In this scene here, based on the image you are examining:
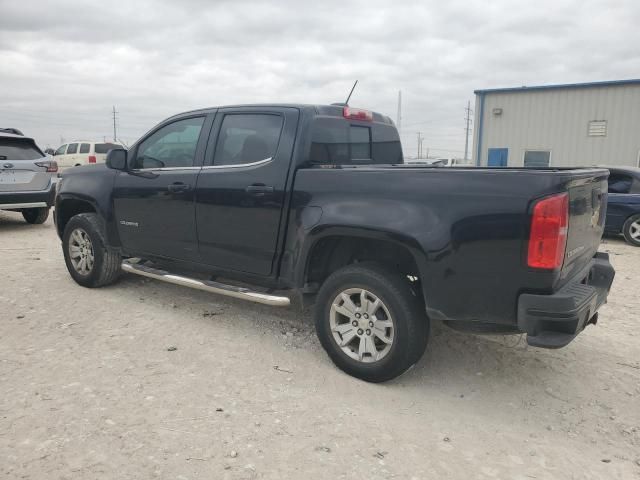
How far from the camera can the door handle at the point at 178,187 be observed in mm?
4418

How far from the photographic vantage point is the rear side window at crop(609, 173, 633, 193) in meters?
8.98

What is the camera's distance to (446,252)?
3.01 metres

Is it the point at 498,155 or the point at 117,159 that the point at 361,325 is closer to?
the point at 117,159

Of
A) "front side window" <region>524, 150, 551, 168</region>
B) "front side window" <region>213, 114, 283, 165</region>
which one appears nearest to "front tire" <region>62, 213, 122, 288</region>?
"front side window" <region>213, 114, 283, 165</region>

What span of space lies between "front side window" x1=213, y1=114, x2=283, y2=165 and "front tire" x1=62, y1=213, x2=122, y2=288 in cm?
180

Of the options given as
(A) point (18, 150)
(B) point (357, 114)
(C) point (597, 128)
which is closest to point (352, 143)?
(B) point (357, 114)

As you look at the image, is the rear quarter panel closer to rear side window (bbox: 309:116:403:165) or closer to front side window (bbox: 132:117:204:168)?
rear side window (bbox: 309:116:403:165)

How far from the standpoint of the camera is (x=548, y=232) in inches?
108

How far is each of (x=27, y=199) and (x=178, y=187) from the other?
20.2ft

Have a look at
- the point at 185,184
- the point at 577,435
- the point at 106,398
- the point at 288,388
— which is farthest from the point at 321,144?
the point at 577,435

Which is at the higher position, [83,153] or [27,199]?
[83,153]

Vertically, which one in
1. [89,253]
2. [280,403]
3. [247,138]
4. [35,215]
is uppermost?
[247,138]

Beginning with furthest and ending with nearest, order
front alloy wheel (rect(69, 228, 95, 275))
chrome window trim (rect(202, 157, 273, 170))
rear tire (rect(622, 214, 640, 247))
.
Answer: rear tire (rect(622, 214, 640, 247)) → front alloy wheel (rect(69, 228, 95, 275)) → chrome window trim (rect(202, 157, 273, 170))

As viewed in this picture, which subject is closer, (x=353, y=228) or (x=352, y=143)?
(x=353, y=228)
